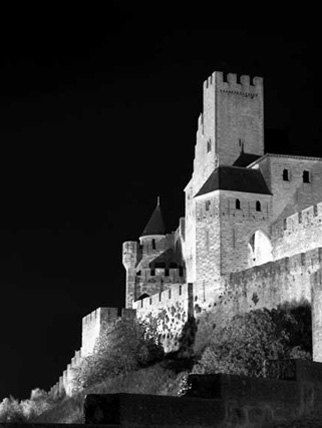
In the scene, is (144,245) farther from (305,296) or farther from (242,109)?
(305,296)

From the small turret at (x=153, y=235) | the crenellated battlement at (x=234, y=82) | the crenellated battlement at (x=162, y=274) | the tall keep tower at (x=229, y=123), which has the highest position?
the crenellated battlement at (x=234, y=82)

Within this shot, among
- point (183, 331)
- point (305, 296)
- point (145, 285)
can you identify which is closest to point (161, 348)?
point (183, 331)

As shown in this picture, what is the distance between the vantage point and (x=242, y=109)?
58.4 metres

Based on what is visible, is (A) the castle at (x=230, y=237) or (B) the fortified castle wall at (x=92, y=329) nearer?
(A) the castle at (x=230, y=237)

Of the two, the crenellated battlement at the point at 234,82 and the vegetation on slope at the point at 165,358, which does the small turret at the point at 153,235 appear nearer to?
the vegetation on slope at the point at 165,358

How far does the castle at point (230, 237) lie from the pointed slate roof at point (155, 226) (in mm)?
2068

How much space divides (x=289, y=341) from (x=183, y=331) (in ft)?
50.1

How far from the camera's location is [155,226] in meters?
69.4

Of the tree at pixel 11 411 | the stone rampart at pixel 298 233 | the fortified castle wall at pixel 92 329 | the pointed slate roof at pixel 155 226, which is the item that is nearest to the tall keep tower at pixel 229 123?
the fortified castle wall at pixel 92 329

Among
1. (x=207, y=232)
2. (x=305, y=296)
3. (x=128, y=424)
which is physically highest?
(x=207, y=232)

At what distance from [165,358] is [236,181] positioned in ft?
37.6

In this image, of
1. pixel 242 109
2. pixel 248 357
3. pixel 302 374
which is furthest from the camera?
pixel 242 109

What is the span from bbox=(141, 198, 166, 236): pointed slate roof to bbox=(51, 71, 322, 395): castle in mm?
2068

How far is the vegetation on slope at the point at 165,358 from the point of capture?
115 ft
